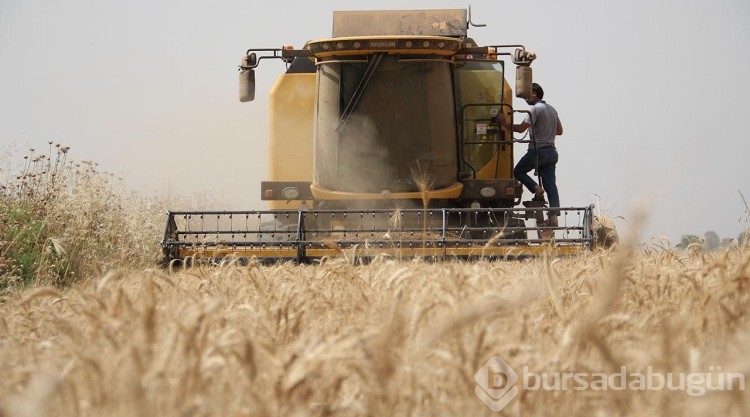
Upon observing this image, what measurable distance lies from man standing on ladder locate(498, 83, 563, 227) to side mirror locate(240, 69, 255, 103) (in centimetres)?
281

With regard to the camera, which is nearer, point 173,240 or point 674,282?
point 674,282

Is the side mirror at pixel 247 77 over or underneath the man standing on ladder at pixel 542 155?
over

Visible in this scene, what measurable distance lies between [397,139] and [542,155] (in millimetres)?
1848

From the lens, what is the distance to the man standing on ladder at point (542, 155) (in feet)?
36.5

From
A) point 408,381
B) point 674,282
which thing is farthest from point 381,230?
point 408,381

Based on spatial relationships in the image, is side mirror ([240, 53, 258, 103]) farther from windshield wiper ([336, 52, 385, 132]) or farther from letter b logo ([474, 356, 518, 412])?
letter b logo ([474, 356, 518, 412])

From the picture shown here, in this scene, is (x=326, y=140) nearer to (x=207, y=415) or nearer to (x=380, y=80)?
(x=380, y=80)

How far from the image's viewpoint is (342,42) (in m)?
10.0

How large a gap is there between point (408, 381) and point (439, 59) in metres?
8.19

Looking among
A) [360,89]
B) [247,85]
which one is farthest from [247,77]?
[360,89]

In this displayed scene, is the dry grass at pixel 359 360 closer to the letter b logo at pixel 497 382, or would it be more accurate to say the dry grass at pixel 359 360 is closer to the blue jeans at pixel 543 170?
the letter b logo at pixel 497 382

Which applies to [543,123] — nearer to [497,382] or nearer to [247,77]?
[247,77]

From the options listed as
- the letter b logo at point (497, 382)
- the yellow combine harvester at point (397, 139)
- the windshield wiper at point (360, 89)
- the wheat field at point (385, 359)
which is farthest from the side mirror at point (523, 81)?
the letter b logo at point (497, 382)

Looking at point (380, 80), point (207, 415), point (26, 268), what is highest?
point (380, 80)
